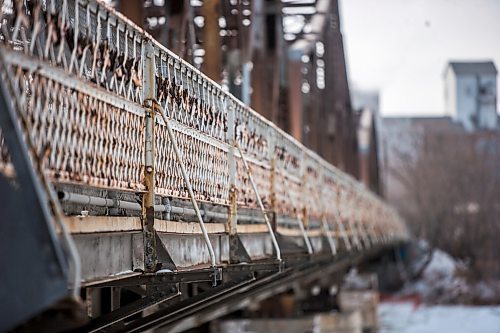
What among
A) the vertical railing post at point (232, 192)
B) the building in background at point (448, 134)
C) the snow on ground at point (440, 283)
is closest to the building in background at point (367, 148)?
the snow on ground at point (440, 283)

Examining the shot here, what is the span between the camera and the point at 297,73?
1129 inches

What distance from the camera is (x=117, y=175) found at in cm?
736

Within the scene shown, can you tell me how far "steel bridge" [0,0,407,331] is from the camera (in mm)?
5211

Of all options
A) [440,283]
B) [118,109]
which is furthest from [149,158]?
[440,283]

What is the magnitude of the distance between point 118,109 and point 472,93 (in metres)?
132

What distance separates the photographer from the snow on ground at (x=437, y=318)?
149ft

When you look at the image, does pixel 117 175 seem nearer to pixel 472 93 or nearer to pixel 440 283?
pixel 440 283

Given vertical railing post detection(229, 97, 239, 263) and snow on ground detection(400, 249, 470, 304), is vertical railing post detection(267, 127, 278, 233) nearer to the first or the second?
vertical railing post detection(229, 97, 239, 263)

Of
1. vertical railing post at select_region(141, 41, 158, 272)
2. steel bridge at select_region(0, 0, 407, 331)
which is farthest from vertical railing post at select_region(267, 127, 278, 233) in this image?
vertical railing post at select_region(141, 41, 158, 272)

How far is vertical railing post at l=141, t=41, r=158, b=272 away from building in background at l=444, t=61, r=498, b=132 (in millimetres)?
114145

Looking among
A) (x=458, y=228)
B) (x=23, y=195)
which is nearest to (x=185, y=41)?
(x=23, y=195)

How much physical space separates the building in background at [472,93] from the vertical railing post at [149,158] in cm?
11414

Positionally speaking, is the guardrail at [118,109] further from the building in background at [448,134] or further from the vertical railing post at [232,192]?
the building in background at [448,134]

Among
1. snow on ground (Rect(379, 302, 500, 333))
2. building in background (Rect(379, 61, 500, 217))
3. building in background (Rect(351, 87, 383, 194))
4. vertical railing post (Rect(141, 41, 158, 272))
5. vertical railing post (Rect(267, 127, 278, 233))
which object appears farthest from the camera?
building in background (Rect(379, 61, 500, 217))
